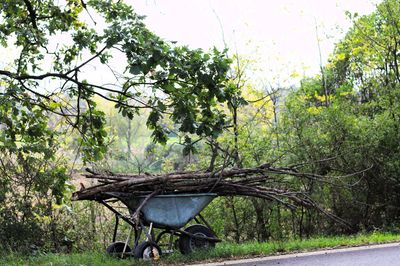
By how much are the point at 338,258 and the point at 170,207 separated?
2.58 m

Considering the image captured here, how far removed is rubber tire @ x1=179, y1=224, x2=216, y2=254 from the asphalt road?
1.01 m

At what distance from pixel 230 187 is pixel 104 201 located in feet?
6.83

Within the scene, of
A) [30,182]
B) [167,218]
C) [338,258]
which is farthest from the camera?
[30,182]

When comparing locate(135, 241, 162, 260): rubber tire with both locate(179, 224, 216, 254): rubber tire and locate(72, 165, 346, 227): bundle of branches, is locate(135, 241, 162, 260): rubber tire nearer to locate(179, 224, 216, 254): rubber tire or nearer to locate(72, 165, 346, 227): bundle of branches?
locate(179, 224, 216, 254): rubber tire

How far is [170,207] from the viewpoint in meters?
8.43

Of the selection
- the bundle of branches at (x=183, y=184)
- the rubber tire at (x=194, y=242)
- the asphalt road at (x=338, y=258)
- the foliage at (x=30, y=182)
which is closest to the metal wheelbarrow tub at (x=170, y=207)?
the bundle of branches at (x=183, y=184)

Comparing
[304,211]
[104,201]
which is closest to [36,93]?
[104,201]

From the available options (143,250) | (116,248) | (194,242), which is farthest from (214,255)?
(116,248)

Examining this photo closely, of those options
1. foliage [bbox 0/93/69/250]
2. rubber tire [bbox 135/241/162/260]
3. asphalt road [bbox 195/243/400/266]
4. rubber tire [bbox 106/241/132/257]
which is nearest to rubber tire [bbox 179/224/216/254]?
Result: rubber tire [bbox 135/241/162/260]

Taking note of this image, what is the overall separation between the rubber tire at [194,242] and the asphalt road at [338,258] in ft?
3.32

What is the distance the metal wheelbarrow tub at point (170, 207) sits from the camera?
328 inches

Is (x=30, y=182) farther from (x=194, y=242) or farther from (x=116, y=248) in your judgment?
(x=194, y=242)

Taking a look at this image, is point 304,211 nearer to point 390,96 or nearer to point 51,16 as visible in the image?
point 390,96

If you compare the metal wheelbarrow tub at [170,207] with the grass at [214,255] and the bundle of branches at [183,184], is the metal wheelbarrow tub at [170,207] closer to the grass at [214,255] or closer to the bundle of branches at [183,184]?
the bundle of branches at [183,184]
